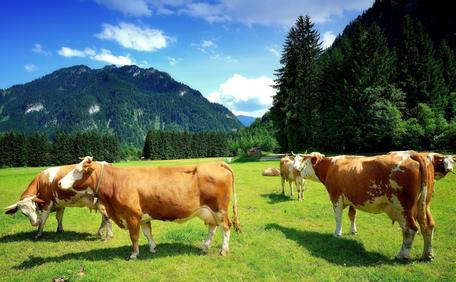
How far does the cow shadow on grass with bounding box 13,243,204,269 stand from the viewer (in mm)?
10180

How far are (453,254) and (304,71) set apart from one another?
44300 millimetres

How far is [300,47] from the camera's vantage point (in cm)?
5212

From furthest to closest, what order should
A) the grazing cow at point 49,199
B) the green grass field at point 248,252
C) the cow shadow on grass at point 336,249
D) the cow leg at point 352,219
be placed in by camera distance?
1. the grazing cow at point 49,199
2. the cow leg at point 352,219
3. the cow shadow on grass at point 336,249
4. the green grass field at point 248,252

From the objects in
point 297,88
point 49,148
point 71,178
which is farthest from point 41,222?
point 49,148

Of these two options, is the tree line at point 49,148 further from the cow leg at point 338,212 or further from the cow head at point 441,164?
the cow head at point 441,164

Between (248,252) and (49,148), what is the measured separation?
118 meters

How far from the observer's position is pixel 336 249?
10.7 m

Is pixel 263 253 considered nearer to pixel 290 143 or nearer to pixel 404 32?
pixel 290 143

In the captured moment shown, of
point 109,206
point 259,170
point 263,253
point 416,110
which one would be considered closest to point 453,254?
point 263,253

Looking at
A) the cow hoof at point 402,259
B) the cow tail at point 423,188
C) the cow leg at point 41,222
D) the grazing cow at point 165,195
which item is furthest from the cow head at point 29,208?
the cow tail at point 423,188

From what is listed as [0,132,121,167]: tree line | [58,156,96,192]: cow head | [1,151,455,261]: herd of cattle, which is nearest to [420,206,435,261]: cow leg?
[1,151,455,261]: herd of cattle

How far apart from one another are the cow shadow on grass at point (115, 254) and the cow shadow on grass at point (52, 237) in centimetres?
200

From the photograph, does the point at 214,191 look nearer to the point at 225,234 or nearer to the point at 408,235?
the point at 225,234

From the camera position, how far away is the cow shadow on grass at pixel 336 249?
9.54 meters
